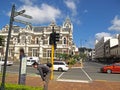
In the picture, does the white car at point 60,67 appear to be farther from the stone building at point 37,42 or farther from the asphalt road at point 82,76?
the stone building at point 37,42

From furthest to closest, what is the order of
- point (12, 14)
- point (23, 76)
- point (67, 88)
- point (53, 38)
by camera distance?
point (53, 38) < point (67, 88) < point (23, 76) < point (12, 14)

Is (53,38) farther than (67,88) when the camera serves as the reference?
Yes

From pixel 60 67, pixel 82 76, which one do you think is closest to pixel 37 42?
pixel 60 67

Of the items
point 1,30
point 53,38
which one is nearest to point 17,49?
point 1,30

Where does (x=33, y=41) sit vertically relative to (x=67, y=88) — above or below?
above

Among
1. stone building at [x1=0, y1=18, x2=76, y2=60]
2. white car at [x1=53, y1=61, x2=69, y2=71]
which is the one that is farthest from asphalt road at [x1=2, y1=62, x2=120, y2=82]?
stone building at [x1=0, y1=18, x2=76, y2=60]

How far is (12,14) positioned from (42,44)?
70.9m

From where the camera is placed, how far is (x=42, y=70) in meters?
9.73

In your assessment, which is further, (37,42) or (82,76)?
(37,42)

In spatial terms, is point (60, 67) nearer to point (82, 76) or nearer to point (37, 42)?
point (82, 76)

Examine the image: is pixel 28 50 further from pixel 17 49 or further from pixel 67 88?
pixel 67 88

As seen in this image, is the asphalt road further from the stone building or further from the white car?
the stone building

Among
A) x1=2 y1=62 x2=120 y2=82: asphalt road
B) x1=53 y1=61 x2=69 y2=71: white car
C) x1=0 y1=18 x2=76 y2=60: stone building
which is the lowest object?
x1=2 y1=62 x2=120 y2=82: asphalt road

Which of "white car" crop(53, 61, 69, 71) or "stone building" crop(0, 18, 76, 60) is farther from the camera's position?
"stone building" crop(0, 18, 76, 60)
